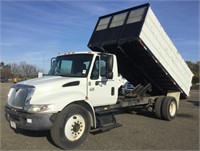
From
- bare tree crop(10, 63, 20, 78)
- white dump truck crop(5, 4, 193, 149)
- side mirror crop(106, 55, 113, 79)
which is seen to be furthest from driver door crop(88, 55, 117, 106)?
bare tree crop(10, 63, 20, 78)

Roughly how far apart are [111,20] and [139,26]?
158 centimetres

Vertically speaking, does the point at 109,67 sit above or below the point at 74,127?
above

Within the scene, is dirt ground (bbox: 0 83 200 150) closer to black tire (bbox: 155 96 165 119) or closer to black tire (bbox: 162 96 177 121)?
Result: black tire (bbox: 162 96 177 121)

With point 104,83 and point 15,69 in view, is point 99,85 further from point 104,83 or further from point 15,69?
point 15,69

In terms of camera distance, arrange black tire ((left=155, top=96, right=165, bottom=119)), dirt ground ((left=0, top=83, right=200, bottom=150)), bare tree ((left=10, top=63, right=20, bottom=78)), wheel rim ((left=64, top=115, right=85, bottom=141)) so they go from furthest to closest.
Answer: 1. bare tree ((left=10, top=63, right=20, bottom=78))
2. black tire ((left=155, top=96, right=165, bottom=119))
3. dirt ground ((left=0, top=83, right=200, bottom=150))
4. wheel rim ((left=64, top=115, right=85, bottom=141))

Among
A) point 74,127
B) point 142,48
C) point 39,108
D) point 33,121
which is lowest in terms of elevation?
point 74,127

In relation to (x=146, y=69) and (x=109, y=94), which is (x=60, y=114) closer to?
(x=109, y=94)

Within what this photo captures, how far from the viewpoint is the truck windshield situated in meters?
7.43

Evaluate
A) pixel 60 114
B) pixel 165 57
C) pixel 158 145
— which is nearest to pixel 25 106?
pixel 60 114

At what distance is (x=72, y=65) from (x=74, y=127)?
79.7 inches

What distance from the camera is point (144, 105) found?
34.7ft

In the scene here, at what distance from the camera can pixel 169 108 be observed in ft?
34.2

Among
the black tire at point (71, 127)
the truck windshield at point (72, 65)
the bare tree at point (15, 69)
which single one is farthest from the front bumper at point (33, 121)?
the bare tree at point (15, 69)

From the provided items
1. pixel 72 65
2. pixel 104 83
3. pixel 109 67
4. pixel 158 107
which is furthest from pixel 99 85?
pixel 158 107
